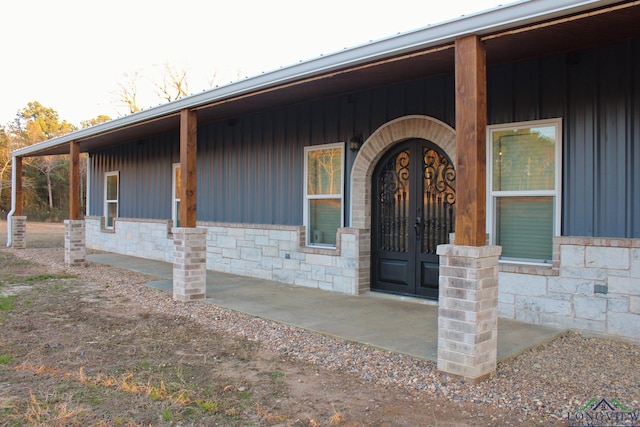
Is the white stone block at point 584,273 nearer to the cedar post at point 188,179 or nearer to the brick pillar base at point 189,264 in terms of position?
the brick pillar base at point 189,264

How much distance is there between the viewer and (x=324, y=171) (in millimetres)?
8555

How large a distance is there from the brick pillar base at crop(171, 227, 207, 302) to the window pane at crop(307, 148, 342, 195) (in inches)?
85.4

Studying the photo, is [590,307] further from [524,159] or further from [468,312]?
[468,312]

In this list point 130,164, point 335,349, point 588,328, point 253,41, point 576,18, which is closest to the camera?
point 576,18

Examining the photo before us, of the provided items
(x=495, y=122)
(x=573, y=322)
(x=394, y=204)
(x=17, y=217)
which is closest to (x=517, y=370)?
(x=573, y=322)

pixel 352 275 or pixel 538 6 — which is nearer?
pixel 538 6

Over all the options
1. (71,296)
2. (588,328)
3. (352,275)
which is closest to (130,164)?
(71,296)

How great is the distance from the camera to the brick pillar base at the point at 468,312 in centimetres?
400

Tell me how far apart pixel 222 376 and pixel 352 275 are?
378 cm

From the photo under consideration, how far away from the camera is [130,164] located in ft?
46.2

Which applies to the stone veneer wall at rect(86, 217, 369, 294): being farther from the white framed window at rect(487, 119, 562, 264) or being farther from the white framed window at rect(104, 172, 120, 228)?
the white framed window at rect(104, 172, 120, 228)

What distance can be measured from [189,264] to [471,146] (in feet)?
15.6

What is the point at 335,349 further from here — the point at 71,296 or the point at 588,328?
the point at 71,296

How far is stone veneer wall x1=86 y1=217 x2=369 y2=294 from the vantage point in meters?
7.80
